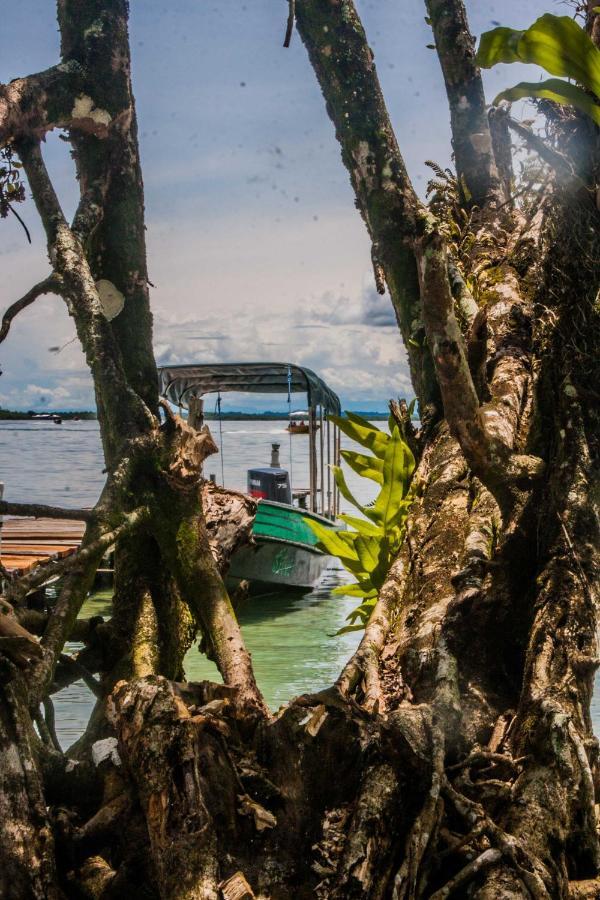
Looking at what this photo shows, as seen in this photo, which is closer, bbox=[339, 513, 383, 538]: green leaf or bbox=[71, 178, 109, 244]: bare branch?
bbox=[71, 178, 109, 244]: bare branch

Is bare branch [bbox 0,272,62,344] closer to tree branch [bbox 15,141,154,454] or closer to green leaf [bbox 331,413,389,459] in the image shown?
tree branch [bbox 15,141,154,454]

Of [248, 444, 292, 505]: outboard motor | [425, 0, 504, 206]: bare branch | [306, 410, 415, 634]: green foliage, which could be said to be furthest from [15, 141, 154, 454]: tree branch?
[248, 444, 292, 505]: outboard motor

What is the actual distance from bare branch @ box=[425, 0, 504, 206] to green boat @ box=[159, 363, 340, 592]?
912 centimetres

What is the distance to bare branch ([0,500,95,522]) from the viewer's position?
124 inches

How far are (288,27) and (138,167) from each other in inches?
36.5

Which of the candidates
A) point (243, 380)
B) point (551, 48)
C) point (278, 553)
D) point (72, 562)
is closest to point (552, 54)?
point (551, 48)

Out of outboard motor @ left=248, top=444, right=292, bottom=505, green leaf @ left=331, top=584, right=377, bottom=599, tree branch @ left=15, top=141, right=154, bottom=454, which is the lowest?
outboard motor @ left=248, top=444, right=292, bottom=505

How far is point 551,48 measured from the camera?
10.1ft

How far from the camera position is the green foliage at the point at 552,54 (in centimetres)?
303

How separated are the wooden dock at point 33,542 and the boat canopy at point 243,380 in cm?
295

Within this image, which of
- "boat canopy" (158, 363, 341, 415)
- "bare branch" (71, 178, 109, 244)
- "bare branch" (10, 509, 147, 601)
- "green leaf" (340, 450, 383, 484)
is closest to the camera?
"bare branch" (10, 509, 147, 601)

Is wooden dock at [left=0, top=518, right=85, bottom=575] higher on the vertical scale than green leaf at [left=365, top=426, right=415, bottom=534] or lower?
lower

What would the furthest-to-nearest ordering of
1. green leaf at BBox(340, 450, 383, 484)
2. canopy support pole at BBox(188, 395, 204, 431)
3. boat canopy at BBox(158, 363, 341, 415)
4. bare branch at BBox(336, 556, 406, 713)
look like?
boat canopy at BBox(158, 363, 341, 415) < green leaf at BBox(340, 450, 383, 484) < canopy support pole at BBox(188, 395, 204, 431) < bare branch at BBox(336, 556, 406, 713)

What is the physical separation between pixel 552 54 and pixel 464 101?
2545mm
